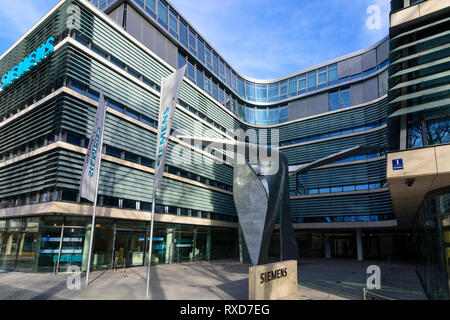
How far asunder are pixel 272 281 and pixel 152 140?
1564 centimetres

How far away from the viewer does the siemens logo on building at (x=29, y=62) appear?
19.6 meters

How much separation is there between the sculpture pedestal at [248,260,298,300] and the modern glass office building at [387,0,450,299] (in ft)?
14.9

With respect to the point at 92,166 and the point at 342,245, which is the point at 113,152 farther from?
the point at 342,245

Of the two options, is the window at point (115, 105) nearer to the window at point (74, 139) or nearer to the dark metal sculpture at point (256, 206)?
the window at point (74, 139)

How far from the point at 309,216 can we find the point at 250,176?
18.1m

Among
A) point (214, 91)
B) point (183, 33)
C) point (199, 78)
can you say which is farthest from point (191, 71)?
point (214, 91)

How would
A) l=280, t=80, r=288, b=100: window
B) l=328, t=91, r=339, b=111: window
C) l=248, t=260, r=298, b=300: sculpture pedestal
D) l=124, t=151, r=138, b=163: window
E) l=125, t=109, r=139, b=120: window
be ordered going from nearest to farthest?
1. l=248, t=260, r=298, b=300: sculpture pedestal
2. l=124, t=151, r=138, b=163: window
3. l=125, t=109, r=139, b=120: window
4. l=328, t=91, r=339, b=111: window
5. l=280, t=80, r=288, b=100: window

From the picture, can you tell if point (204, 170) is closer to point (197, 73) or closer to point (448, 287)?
point (197, 73)

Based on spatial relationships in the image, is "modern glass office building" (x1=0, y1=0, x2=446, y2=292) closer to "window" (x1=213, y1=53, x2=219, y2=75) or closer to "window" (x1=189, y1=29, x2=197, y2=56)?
"window" (x1=189, y1=29, x2=197, y2=56)

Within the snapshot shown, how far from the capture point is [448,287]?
322 inches

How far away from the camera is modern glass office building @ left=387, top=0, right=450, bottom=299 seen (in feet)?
26.6

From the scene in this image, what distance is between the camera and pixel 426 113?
30.8ft

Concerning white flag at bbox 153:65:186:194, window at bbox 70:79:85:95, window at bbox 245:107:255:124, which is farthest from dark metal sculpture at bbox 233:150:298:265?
window at bbox 245:107:255:124

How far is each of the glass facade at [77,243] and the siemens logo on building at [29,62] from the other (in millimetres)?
10271
